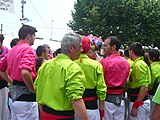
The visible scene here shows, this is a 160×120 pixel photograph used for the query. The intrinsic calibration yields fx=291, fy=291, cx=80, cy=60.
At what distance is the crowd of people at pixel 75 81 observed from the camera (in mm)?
2852

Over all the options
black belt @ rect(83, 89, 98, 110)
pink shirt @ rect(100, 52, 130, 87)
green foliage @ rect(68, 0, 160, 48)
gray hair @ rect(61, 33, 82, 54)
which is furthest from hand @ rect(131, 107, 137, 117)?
green foliage @ rect(68, 0, 160, 48)

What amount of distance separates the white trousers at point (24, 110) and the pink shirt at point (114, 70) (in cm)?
120

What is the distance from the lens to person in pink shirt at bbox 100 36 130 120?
4.48m

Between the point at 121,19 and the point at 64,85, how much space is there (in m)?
21.2

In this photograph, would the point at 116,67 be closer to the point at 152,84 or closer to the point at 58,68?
the point at 152,84

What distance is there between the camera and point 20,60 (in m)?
3.90

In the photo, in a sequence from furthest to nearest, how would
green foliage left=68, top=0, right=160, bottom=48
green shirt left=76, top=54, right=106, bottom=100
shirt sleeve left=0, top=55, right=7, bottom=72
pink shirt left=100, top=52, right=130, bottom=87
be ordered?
green foliage left=68, top=0, right=160, bottom=48
pink shirt left=100, top=52, right=130, bottom=87
shirt sleeve left=0, top=55, right=7, bottom=72
green shirt left=76, top=54, right=106, bottom=100

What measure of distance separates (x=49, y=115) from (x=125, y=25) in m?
21.0

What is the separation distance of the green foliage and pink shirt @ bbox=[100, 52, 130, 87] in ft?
59.9

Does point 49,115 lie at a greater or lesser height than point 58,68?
lesser

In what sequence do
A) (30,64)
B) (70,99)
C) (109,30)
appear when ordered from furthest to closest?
(109,30) → (30,64) → (70,99)

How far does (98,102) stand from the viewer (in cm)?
421

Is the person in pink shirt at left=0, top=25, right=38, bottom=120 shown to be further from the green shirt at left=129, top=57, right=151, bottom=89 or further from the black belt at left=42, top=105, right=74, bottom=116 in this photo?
the green shirt at left=129, top=57, right=151, bottom=89

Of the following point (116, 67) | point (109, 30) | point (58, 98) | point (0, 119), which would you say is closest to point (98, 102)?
point (116, 67)
